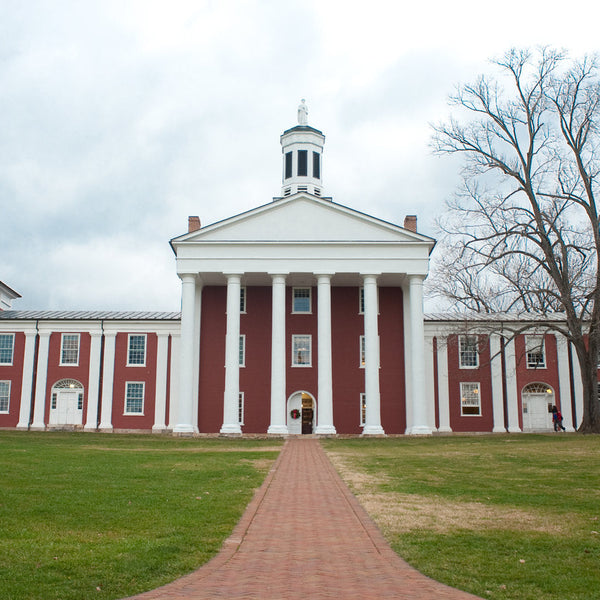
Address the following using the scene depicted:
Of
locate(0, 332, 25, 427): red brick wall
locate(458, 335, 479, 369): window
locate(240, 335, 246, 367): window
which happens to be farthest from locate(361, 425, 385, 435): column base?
locate(0, 332, 25, 427): red brick wall

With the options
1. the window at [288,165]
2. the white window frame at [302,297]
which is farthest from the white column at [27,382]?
the window at [288,165]

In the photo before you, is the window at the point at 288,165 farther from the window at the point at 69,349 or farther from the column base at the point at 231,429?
→ the column base at the point at 231,429

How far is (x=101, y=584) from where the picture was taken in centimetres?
711

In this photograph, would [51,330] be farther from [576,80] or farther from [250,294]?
Result: [576,80]

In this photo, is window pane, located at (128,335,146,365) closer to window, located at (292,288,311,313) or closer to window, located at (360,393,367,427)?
window, located at (292,288,311,313)

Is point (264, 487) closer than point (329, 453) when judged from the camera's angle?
Yes

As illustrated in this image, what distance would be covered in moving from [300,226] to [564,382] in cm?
1947

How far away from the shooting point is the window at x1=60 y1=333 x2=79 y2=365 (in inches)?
1783

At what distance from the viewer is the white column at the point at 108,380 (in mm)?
43844

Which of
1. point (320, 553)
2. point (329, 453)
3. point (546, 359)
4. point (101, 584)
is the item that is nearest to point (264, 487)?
point (320, 553)

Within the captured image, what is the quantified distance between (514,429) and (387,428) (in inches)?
314

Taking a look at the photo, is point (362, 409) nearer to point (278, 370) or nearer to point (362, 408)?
point (362, 408)

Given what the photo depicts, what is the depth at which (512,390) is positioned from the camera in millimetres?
43812

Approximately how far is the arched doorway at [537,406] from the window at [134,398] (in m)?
24.4
